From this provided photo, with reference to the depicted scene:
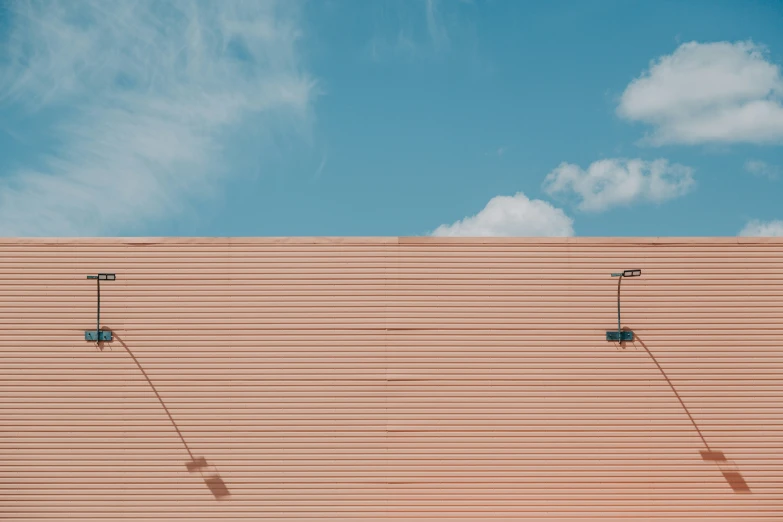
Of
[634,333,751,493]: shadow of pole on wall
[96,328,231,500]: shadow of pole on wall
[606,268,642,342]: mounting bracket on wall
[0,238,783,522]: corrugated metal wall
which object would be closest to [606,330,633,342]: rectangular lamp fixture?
[606,268,642,342]: mounting bracket on wall

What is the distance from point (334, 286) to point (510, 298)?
355 cm

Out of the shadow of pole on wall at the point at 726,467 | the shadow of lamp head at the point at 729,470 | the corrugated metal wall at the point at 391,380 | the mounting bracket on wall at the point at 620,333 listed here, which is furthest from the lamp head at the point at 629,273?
the shadow of lamp head at the point at 729,470

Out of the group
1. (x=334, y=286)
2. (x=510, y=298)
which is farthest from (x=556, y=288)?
(x=334, y=286)

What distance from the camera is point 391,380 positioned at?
1356 cm

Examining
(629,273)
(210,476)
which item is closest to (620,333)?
(629,273)

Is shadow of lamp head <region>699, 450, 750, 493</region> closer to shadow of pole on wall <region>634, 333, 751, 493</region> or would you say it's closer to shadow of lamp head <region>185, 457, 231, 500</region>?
shadow of pole on wall <region>634, 333, 751, 493</region>

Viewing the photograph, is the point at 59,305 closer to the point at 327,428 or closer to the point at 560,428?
the point at 327,428

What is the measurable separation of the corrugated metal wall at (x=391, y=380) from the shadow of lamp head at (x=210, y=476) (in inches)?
3.1

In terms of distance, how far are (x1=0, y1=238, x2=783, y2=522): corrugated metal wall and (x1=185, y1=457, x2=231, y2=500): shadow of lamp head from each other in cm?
8

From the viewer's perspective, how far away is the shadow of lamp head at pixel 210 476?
13266 millimetres

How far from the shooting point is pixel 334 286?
13797 mm

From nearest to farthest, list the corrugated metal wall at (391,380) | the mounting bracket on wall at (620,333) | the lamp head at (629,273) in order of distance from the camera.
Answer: the lamp head at (629,273) → the corrugated metal wall at (391,380) → the mounting bracket on wall at (620,333)

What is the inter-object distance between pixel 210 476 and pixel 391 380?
397 cm

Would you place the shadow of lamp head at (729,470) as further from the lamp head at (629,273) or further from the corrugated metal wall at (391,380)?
the lamp head at (629,273)
